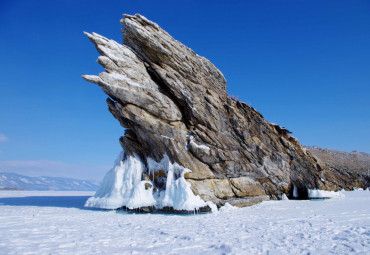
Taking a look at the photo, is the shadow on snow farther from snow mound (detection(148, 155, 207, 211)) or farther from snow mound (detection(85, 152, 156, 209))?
snow mound (detection(148, 155, 207, 211))

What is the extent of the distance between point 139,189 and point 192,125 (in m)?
7.64

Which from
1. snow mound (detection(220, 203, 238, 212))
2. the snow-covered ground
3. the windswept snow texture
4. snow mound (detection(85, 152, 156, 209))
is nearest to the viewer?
the snow-covered ground

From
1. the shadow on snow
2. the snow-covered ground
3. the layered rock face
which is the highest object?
the layered rock face

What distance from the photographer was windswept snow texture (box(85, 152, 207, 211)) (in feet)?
60.2

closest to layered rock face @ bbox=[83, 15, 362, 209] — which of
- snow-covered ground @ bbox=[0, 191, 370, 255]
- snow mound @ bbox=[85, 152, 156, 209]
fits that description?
snow mound @ bbox=[85, 152, 156, 209]

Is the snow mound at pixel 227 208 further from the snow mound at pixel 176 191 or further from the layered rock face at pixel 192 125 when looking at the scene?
the snow mound at pixel 176 191

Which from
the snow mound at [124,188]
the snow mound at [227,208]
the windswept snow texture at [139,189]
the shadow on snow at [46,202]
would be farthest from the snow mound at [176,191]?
the shadow on snow at [46,202]

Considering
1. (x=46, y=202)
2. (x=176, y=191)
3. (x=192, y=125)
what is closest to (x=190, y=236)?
(x=176, y=191)

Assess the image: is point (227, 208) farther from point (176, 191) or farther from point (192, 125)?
point (192, 125)

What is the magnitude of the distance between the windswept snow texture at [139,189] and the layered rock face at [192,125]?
0.54m

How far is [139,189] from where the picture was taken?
760 inches

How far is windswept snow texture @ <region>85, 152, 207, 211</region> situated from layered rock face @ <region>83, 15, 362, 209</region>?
0.54 m

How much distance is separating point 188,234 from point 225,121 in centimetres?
1447

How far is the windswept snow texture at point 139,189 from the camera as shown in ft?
60.2
